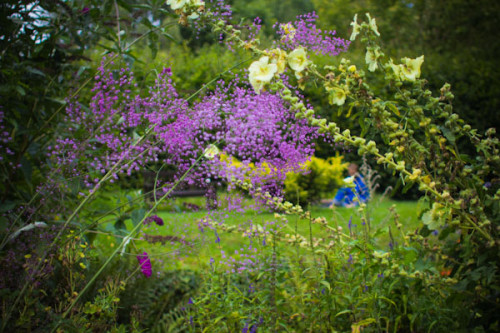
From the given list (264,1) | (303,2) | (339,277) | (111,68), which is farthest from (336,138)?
(303,2)

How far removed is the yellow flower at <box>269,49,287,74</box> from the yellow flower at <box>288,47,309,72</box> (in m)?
0.02

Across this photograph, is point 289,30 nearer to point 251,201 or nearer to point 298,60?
point 298,60

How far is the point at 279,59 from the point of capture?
118 cm

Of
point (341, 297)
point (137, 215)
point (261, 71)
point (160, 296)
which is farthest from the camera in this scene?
point (160, 296)

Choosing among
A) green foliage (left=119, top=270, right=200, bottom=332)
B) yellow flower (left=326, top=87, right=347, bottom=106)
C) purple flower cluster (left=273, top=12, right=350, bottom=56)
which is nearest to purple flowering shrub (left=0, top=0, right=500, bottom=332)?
purple flower cluster (left=273, top=12, right=350, bottom=56)

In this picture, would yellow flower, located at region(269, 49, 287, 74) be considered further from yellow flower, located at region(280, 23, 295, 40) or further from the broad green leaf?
the broad green leaf

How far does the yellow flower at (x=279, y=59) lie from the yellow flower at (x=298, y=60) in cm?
2

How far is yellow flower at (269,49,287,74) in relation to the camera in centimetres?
117

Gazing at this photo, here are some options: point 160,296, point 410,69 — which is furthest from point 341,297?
point 160,296

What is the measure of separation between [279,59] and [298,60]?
61 millimetres

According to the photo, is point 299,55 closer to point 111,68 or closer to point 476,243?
point 476,243

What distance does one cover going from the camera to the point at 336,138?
3.55 feet

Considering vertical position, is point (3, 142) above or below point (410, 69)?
below

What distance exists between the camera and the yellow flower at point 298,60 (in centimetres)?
113
